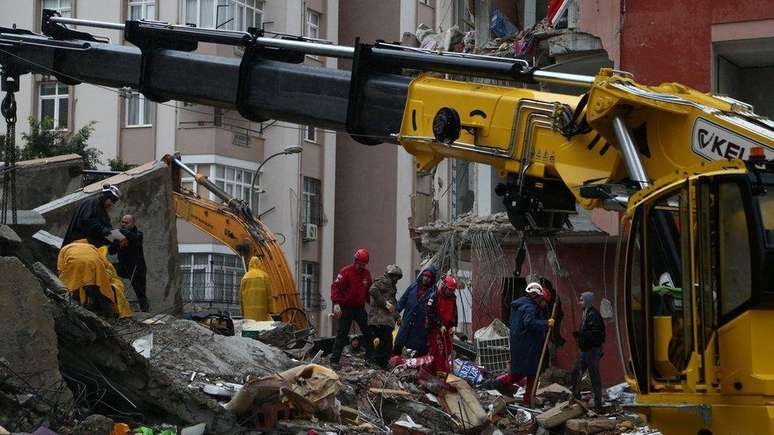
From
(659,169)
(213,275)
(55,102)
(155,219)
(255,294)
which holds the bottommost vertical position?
(213,275)

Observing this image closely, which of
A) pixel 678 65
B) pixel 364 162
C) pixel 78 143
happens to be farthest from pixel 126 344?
pixel 364 162

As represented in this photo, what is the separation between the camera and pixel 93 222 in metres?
16.8

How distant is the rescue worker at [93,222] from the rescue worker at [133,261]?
3.73 ft

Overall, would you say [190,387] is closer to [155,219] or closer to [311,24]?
[155,219]

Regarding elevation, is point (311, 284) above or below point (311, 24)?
below

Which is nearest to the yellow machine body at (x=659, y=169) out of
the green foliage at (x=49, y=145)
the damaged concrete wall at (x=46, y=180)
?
the damaged concrete wall at (x=46, y=180)

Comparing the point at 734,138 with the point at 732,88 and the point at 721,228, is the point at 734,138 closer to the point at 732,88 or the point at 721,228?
the point at 721,228

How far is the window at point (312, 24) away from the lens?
147 ft

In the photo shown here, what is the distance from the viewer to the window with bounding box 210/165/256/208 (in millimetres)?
40844

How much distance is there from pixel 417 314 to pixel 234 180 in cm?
2455

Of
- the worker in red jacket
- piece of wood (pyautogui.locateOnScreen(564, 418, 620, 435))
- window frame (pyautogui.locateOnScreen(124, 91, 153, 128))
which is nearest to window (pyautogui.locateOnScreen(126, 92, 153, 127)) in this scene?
window frame (pyautogui.locateOnScreen(124, 91, 153, 128))

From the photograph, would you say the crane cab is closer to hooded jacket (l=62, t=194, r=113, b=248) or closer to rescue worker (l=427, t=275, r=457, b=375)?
rescue worker (l=427, t=275, r=457, b=375)

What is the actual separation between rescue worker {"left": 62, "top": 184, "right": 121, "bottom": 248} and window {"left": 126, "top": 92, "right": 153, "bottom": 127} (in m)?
25.5

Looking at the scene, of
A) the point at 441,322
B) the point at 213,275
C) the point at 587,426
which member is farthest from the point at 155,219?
the point at 213,275
